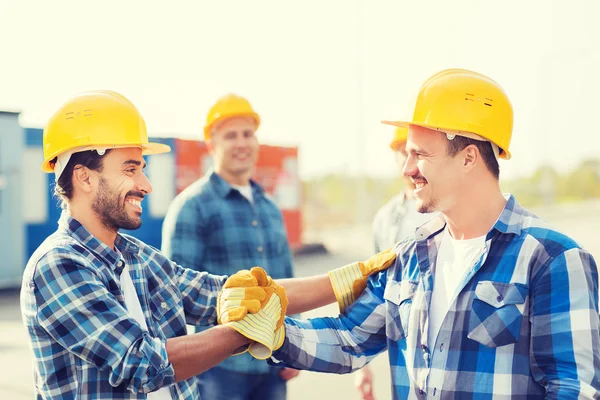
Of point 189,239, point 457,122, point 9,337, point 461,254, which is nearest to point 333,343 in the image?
point 461,254

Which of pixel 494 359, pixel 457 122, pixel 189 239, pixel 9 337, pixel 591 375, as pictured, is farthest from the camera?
pixel 9 337

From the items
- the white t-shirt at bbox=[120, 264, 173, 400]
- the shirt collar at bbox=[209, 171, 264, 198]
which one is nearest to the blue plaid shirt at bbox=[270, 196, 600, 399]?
the white t-shirt at bbox=[120, 264, 173, 400]

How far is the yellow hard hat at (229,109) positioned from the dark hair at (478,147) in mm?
2197

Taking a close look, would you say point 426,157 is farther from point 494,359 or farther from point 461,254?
point 494,359

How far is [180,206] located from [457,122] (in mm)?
2091

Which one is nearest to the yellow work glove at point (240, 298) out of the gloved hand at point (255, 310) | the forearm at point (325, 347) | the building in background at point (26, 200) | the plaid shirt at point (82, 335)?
the gloved hand at point (255, 310)

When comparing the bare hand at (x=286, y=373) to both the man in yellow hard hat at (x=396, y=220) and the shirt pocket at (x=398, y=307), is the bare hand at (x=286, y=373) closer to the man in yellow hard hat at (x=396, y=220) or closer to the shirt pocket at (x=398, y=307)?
the man in yellow hard hat at (x=396, y=220)

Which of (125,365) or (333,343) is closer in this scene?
(125,365)

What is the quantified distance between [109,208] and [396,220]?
220 cm

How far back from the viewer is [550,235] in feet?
7.71

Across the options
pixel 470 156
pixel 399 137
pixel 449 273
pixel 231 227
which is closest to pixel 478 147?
pixel 470 156

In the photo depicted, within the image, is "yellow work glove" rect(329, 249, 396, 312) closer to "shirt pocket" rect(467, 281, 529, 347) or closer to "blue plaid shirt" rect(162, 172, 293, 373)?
"shirt pocket" rect(467, 281, 529, 347)

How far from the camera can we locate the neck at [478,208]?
8.52 ft

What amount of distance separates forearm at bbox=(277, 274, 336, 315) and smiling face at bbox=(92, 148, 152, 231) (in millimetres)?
924
